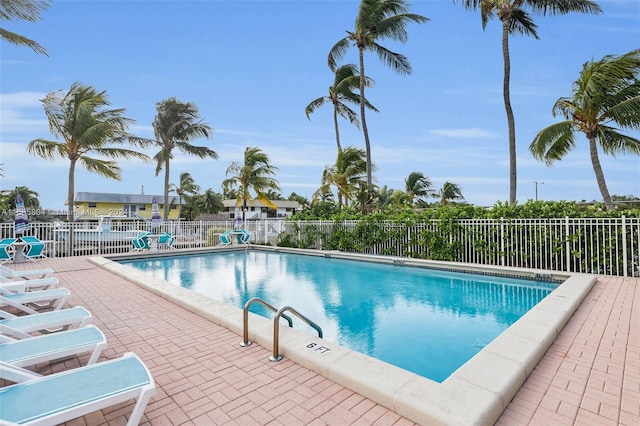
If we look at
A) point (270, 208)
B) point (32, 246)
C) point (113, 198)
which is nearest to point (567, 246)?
point (32, 246)

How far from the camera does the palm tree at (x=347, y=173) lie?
20.1 metres

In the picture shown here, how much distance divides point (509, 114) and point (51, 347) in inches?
636

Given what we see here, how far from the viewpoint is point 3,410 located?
1.99 m

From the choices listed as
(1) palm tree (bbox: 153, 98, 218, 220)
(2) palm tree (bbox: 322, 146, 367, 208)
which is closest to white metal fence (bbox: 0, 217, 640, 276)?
(2) palm tree (bbox: 322, 146, 367, 208)

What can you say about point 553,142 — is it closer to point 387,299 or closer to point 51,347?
point 387,299

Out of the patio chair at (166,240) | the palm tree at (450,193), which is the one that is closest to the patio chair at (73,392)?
the patio chair at (166,240)

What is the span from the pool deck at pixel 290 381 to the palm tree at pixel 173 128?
21.5m

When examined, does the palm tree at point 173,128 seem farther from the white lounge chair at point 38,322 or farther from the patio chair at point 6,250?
the white lounge chair at point 38,322

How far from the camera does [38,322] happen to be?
370 cm

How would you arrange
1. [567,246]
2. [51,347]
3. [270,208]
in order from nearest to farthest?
1. [51,347]
2. [567,246]
3. [270,208]

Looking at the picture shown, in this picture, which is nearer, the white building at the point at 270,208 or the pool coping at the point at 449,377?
the pool coping at the point at 449,377

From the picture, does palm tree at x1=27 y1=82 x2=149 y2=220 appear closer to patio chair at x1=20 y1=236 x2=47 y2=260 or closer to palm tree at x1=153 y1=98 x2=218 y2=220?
palm tree at x1=153 y1=98 x2=218 y2=220

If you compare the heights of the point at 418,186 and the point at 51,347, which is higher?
the point at 418,186

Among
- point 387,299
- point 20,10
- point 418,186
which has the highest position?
point 20,10
